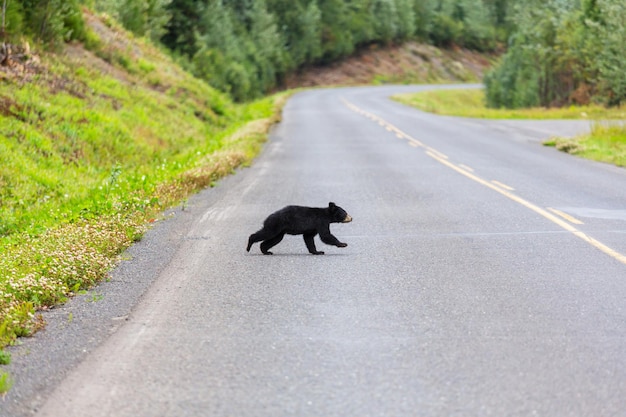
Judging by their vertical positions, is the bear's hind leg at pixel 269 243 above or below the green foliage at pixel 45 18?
below

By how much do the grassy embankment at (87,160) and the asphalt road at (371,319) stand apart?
41 cm

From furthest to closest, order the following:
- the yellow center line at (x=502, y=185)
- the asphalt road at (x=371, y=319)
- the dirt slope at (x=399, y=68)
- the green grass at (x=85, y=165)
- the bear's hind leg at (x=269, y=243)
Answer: the dirt slope at (x=399, y=68)
the yellow center line at (x=502, y=185)
the bear's hind leg at (x=269, y=243)
the green grass at (x=85, y=165)
the asphalt road at (x=371, y=319)

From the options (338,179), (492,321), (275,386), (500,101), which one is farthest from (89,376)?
(500,101)

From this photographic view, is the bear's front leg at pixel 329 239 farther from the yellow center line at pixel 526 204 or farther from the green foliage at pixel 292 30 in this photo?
the green foliage at pixel 292 30

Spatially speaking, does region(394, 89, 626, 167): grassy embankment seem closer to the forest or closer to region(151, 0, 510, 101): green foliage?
the forest

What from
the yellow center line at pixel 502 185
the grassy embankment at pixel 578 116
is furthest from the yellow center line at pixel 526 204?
the grassy embankment at pixel 578 116

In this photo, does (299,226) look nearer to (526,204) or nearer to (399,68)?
(526,204)

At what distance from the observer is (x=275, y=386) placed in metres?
4.92

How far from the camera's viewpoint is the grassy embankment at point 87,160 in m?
7.89

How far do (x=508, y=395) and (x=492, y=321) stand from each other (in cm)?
160

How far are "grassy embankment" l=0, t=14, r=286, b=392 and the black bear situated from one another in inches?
62.8

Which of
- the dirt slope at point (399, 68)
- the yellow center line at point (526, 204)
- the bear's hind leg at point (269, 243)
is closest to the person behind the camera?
the yellow center line at point (526, 204)

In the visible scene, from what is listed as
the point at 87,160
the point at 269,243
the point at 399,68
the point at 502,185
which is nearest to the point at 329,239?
the point at 269,243

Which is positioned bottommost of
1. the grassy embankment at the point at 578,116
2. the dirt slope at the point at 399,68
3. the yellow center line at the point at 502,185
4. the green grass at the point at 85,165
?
the dirt slope at the point at 399,68
